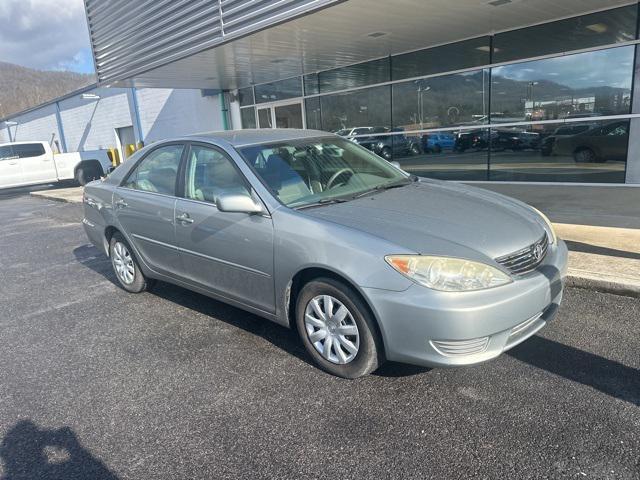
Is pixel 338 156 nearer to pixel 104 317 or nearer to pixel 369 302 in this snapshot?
pixel 369 302

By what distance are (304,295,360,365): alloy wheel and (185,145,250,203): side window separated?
41.4 inches

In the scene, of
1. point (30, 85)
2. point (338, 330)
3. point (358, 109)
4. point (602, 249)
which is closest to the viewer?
point (338, 330)

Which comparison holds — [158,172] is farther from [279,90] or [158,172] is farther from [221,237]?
[279,90]

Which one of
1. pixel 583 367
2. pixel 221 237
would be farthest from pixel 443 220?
pixel 221 237

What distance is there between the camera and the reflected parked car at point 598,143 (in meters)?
8.27

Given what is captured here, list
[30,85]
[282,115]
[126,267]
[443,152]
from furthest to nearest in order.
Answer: [30,85] < [282,115] < [443,152] < [126,267]

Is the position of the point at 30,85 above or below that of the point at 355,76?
above

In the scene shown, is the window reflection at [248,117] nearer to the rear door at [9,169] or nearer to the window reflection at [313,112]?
the window reflection at [313,112]

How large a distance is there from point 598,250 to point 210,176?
416 centimetres

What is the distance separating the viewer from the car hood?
2908 mm

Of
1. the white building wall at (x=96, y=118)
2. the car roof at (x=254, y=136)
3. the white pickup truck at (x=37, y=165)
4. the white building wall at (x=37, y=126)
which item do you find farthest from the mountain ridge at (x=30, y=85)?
the car roof at (x=254, y=136)

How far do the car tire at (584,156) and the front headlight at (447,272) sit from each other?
23.4ft

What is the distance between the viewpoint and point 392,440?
2.58m

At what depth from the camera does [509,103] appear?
924 cm
